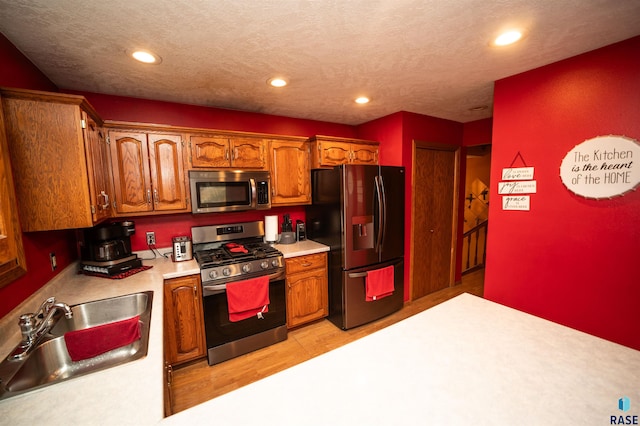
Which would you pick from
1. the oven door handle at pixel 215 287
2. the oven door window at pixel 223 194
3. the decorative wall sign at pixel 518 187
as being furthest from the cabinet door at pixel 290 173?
the decorative wall sign at pixel 518 187

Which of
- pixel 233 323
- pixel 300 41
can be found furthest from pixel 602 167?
pixel 233 323

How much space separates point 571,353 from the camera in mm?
891

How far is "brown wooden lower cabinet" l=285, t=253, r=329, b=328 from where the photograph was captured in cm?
261

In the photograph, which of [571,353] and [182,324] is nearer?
[571,353]

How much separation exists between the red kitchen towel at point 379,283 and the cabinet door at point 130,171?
7.55ft

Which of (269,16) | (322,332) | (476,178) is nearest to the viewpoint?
(269,16)

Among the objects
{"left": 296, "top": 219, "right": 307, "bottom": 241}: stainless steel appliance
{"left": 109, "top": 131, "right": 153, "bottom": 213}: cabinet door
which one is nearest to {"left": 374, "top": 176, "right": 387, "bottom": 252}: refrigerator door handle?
{"left": 296, "top": 219, "right": 307, "bottom": 241}: stainless steel appliance

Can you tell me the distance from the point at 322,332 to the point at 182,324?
138 centimetres

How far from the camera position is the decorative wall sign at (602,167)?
5.15ft

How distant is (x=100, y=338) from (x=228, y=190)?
152 centimetres

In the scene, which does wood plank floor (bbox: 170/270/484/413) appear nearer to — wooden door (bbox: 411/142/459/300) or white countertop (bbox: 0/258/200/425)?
wooden door (bbox: 411/142/459/300)

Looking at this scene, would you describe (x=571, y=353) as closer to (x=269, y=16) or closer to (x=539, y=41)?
(x=539, y=41)

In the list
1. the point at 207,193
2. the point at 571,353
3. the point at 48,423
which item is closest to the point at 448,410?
the point at 571,353

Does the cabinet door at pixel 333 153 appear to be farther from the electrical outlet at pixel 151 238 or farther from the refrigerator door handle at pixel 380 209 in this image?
the electrical outlet at pixel 151 238
